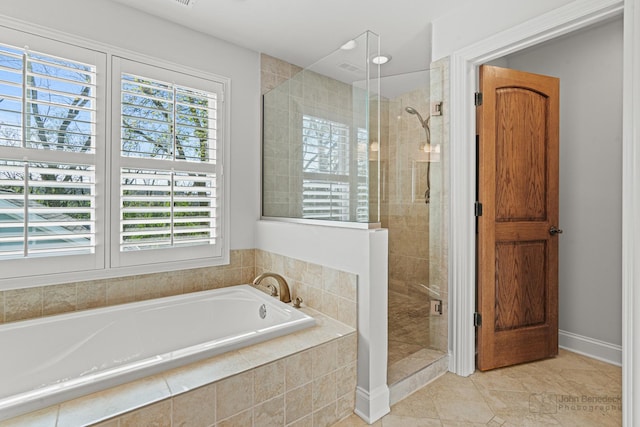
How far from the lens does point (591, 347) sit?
2547mm

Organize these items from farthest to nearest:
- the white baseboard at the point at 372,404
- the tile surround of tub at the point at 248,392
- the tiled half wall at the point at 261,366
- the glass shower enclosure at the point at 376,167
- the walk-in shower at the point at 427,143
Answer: the walk-in shower at the point at 427,143, the glass shower enclosure at the point at 376,167, the white baseboard at the point at 372,404, the tiled half wall at the point at 261,366, the tile surround of tub at the point at 248,392

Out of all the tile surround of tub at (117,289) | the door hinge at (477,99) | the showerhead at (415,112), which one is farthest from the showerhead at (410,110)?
the tile surround of tub at (117,289)

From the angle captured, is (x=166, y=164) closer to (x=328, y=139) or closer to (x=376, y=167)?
(x=328, y=139)

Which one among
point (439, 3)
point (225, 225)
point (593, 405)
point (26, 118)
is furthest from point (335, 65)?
point (593, 405)

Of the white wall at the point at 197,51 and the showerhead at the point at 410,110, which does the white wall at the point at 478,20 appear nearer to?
the showerhead at the point at 410,110

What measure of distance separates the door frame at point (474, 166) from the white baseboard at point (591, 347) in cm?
99

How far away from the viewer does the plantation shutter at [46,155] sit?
1855 mm

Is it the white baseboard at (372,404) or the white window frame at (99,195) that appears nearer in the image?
the white baseboard at (372,404)

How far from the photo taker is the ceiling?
220 cm

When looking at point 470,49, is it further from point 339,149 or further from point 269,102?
point 269,102

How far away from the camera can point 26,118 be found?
1.89 m

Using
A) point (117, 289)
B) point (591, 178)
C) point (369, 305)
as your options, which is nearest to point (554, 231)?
point (591, 178)

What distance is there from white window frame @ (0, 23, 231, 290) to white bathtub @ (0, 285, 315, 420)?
241 mm

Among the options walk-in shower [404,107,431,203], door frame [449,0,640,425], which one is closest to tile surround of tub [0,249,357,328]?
door frame [449,0,640,425]
